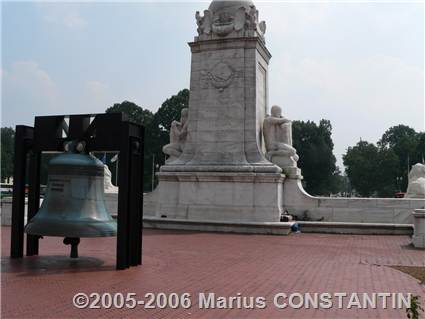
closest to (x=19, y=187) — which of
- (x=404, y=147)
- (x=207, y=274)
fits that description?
(x=207, y=274)

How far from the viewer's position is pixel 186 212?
749 inches

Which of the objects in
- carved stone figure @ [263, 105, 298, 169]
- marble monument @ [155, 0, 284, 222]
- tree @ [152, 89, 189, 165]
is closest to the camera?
marble monument @ [155, 0, 284, 222]

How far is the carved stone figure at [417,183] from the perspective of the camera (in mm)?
19197

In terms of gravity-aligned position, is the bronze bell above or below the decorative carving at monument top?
below

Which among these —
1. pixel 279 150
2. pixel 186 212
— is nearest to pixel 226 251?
pixel 186 212

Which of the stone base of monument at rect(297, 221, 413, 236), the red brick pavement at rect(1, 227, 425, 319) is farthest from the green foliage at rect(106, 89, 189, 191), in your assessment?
the red brick pavement at rect(1, 227, 425, 319)

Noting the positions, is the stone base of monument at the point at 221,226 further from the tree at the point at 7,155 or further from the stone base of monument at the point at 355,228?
the tree at the point at 7,155

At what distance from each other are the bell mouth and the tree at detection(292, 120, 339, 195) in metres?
52.0

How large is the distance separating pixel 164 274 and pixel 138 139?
8.90 feet

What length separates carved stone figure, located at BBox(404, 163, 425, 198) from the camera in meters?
19.2

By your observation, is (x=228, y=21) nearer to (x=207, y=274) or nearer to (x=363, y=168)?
(x=207, y=274)

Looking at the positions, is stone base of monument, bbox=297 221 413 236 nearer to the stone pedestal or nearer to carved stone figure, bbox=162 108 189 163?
the stone pedestal

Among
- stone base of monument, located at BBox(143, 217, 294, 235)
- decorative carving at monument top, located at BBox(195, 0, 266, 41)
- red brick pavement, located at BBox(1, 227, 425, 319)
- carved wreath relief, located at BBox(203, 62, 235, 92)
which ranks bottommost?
red brick pavement, located at BBox(1, 227, 425, 319)

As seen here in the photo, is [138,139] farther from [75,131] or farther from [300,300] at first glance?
Result: [300,300]
